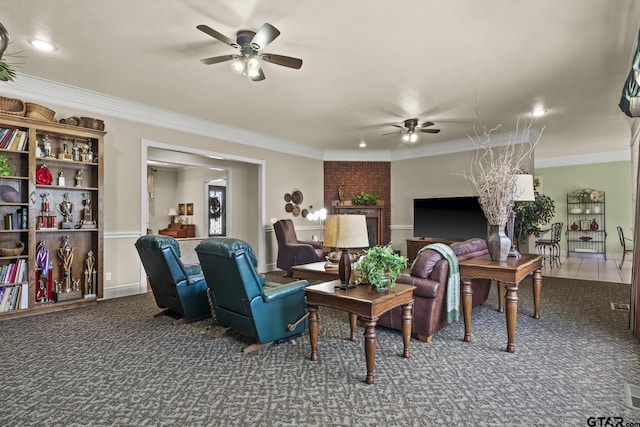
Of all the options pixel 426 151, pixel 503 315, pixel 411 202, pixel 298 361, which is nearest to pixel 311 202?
pixel 411 202

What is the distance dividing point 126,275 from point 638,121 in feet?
25.2

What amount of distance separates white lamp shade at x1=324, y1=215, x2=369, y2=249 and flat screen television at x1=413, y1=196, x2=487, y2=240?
4.95 m

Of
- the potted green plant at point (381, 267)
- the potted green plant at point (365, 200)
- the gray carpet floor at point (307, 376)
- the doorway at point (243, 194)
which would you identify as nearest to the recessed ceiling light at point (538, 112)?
the gray carpet floor at point (307, 376)

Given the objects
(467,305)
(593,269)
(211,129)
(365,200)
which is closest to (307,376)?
(467,305)

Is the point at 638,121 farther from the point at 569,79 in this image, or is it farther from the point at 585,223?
the point at 585,223

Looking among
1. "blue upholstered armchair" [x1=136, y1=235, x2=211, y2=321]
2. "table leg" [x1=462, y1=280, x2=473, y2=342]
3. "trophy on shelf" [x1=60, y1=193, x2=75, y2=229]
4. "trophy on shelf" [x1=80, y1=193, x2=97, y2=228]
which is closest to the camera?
"table leg" [x1=462, y1=280, x2=473, y2=342]

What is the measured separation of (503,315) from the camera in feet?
13.4

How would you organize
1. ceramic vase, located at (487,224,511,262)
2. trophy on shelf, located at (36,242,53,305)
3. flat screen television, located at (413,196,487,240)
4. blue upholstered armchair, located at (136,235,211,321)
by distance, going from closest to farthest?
ceramic vase, located at (487,224,511,262), blue upholstered armchair, located at (136,235,211,321), trophy on shelf, located at (36,242,53,305), flat screen television, located at (413,196,487,240)

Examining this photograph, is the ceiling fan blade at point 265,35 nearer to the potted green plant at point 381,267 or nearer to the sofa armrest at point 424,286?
the potted green plant at point 381,267

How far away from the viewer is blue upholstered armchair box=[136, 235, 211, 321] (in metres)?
3.53

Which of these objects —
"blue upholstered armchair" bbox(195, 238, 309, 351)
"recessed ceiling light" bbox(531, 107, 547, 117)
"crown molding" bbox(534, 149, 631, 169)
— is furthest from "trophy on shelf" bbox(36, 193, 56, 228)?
"crown molding" bbox(534, 149, 631, 169)

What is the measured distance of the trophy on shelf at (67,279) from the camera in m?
4.33

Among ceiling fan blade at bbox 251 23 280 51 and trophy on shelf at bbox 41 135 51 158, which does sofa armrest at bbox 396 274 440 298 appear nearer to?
ceiling fan blade at bbox 251 23 280 51

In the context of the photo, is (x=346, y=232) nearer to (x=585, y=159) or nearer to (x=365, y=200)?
(x=365, y=200)
